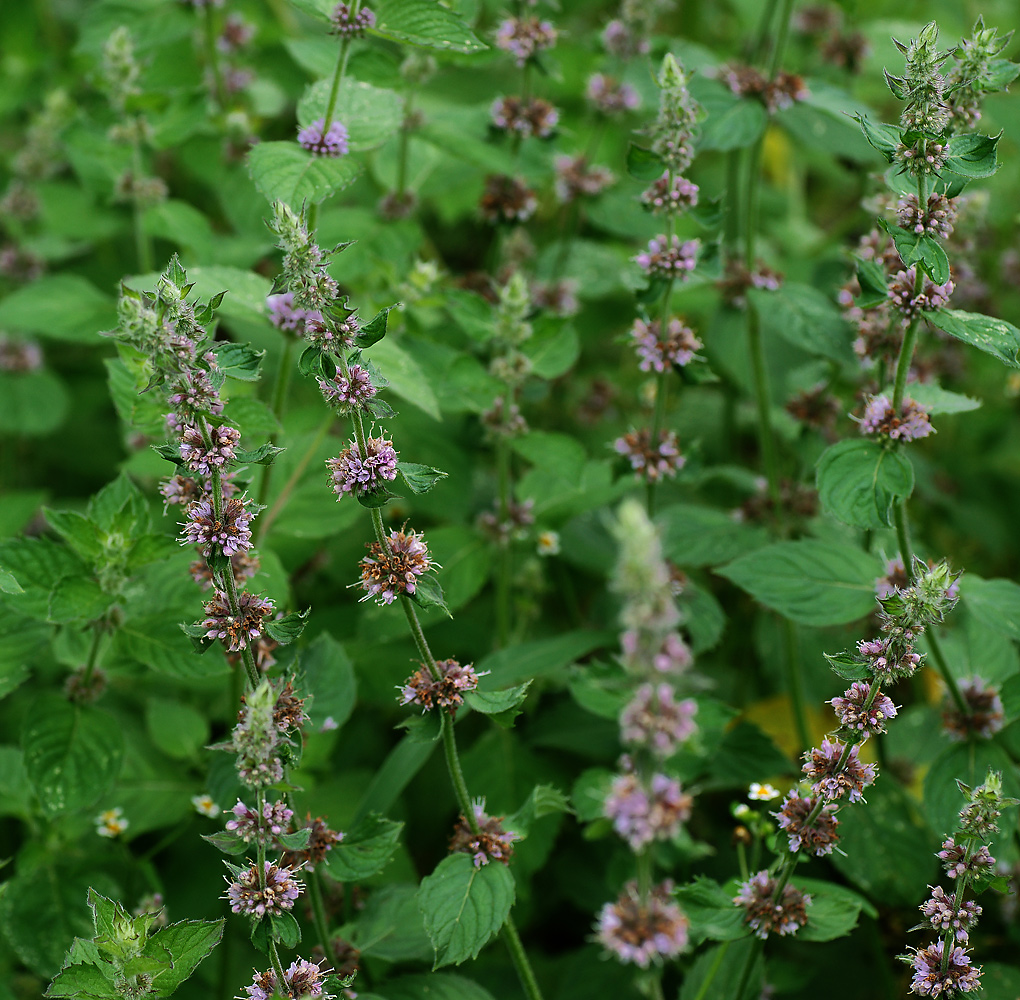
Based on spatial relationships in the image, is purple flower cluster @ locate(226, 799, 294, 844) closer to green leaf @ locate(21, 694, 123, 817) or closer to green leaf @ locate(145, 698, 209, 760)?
green leaf @ locate(21, 694, 123, 817)

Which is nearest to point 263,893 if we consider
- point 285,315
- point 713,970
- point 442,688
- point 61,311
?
point 442,688

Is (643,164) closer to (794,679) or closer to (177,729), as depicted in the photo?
(794,679)

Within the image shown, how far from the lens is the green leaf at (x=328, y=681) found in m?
3.10

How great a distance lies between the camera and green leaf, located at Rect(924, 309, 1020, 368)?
279 cm

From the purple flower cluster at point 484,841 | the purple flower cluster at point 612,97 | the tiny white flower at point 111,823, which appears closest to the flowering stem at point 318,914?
the purple flower cluster at point 484,841

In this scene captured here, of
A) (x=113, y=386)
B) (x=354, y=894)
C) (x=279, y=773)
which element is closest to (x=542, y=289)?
(x=113, y=386)

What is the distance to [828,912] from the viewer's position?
2.78 meters

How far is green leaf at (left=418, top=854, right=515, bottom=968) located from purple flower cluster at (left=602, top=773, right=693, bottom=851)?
105 cm

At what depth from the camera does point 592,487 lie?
13.4ft

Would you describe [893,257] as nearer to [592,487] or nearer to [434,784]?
[592,487]

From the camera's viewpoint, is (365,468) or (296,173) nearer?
(365,468)

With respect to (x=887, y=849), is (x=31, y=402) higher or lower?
higher

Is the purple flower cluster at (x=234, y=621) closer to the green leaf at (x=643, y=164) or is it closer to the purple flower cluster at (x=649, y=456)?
the purple flower cluster at (x=649, y=456)

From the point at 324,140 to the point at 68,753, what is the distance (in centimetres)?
207
